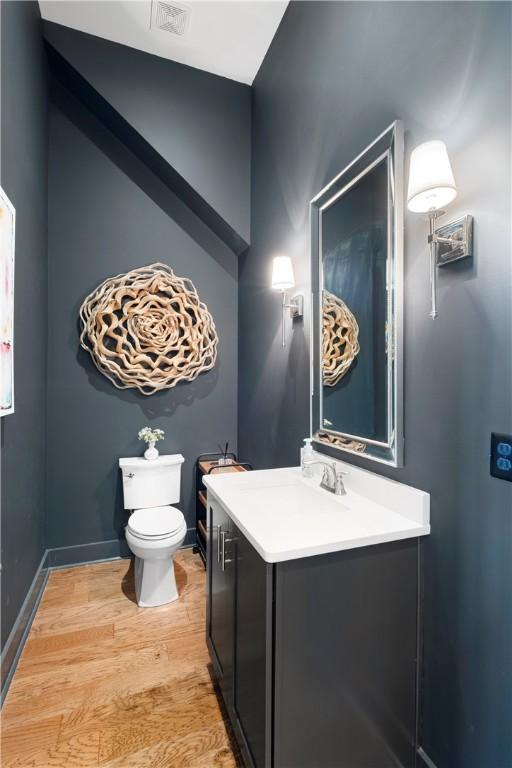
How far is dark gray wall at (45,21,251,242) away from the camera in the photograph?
2420 mm

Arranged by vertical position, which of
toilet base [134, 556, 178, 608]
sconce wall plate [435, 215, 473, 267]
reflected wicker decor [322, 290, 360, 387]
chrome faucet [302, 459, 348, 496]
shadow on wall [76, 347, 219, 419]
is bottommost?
toilet base [134, 556, 178, 608]

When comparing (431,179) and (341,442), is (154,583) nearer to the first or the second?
(341,442)

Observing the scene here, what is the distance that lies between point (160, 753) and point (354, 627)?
88 cm

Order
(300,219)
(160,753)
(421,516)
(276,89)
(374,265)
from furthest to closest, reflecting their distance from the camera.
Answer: (276,89) < (300,219) < (374,265) < (160,753) < (421,516)

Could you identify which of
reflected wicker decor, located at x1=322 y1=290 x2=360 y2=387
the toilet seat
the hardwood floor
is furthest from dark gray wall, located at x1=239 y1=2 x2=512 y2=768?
the toilet seat

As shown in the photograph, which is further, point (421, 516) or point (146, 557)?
point (146, 557)

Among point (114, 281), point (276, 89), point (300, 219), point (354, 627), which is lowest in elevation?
point (354, 627)

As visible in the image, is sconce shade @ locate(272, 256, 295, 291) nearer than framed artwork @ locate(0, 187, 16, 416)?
No

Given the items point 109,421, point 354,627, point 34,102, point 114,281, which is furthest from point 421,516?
point 34,102

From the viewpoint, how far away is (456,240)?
1.06m

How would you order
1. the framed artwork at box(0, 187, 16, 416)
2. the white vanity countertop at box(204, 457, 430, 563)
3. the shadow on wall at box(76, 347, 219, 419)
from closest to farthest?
the white vanity countertop at box(204, 457, 430, 563) → the framed artwork at box(0, 187, 16, 416) → the shadow on wall at box(76, 347, 219, 419)

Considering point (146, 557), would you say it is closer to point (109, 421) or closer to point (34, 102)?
point (109, 421)

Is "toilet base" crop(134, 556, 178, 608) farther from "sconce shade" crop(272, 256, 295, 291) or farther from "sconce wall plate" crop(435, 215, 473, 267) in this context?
"sconce wall plate" crop(435, 215, 473, 267)

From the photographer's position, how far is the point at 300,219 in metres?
2.03
